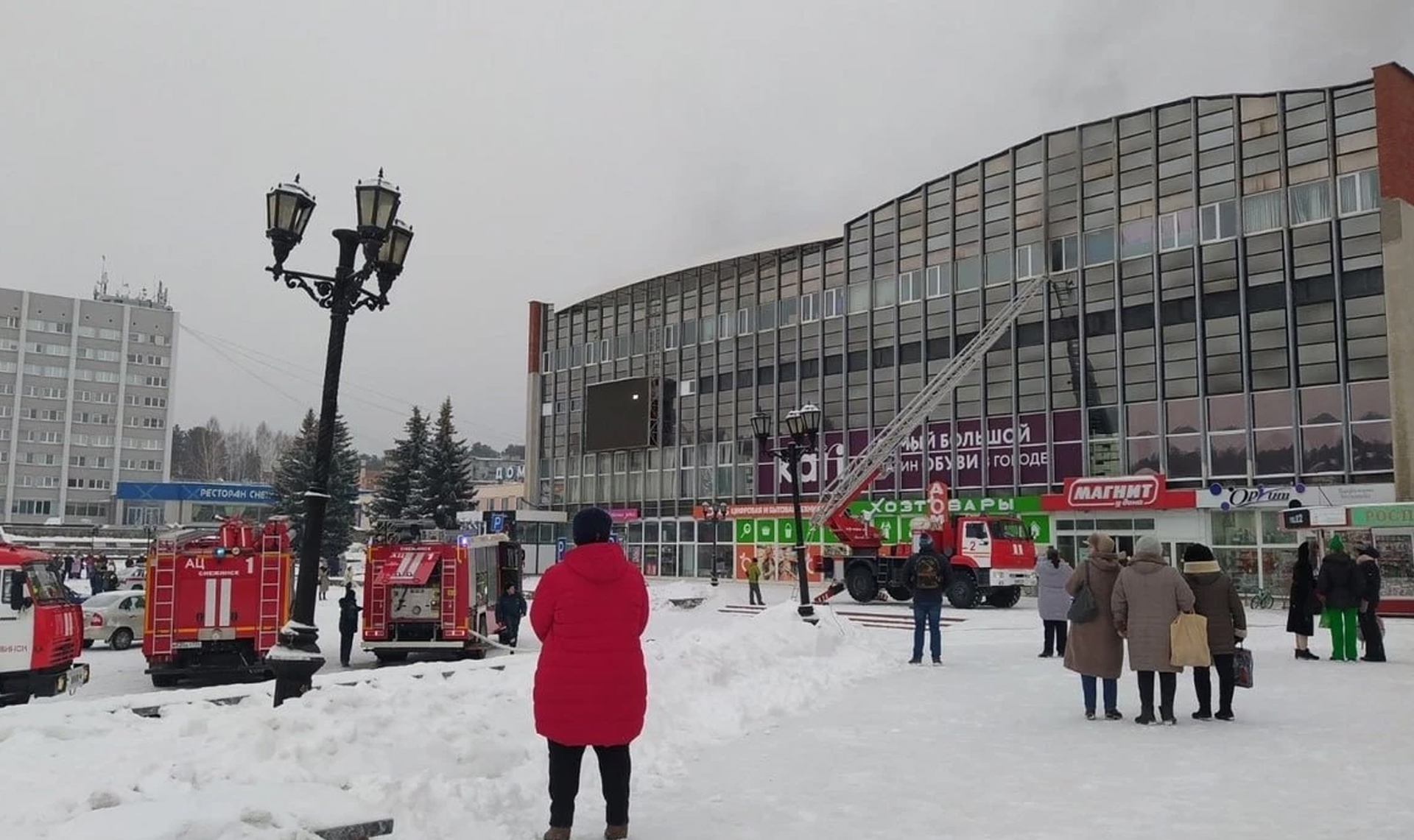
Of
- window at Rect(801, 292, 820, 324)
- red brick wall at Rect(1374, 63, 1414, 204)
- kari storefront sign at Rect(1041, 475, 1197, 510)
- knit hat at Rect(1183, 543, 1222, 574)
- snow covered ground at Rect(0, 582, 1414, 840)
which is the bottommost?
snow covered ground at Rect(0, 582, 1414, 840)

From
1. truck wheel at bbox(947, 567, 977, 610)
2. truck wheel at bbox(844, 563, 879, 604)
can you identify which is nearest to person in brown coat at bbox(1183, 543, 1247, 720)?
truck wheel at bbox(947, 567, 977, 610)

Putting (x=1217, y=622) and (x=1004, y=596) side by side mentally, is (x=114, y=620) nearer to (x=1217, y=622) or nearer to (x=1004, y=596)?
(x=1217, y=622)

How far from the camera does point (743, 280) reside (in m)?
53.7

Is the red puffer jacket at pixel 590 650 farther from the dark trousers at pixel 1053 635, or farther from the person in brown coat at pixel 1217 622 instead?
the dark trousers at pixel 1053 635

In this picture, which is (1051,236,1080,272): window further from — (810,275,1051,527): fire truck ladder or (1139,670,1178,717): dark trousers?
(1139,670,1178,717): dark trousers

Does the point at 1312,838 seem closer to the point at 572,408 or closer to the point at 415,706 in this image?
the point at 415,706

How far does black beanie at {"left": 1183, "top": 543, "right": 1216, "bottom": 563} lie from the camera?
9562mm

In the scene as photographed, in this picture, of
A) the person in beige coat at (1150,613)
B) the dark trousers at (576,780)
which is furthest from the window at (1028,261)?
the dark trousers at (576,780)

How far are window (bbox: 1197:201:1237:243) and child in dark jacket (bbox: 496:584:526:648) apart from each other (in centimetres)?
2916

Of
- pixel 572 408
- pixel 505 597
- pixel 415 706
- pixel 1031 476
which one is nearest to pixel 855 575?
pixel 1031 476

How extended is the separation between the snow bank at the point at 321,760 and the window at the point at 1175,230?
33.6 metres

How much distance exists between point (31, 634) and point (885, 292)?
3877 cm

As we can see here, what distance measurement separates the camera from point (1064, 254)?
135ft

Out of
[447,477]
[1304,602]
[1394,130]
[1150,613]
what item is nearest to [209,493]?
[447,477]
